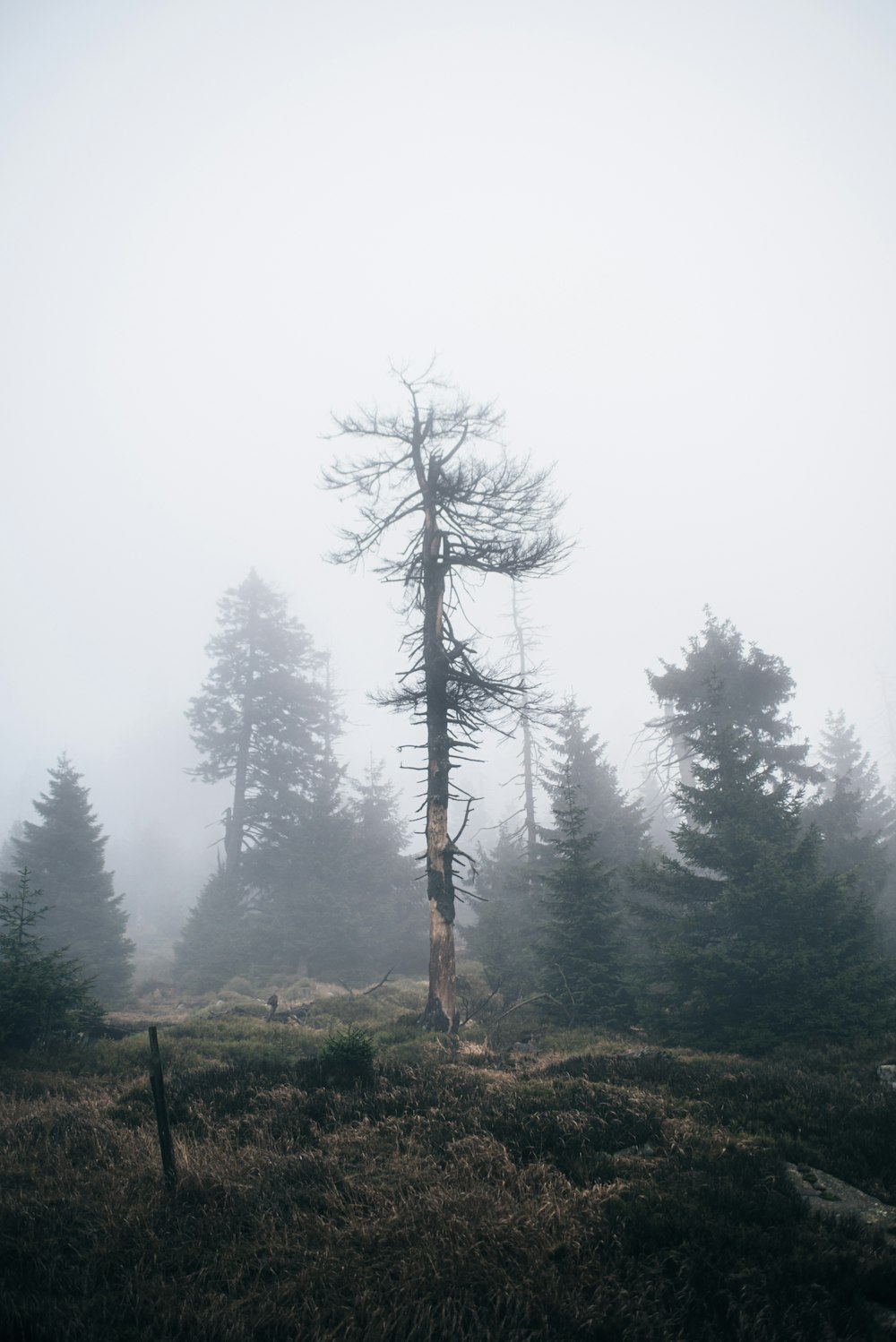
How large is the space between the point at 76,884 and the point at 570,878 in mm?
21089

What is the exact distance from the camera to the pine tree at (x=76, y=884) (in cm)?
2292

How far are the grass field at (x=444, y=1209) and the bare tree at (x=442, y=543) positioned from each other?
5.43 metres

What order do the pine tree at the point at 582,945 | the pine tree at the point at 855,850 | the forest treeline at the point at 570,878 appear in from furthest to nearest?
the pine tree at the point at 855,850 → the pine tree at the point at 582,945 → the forest treeline at the point at 570,878

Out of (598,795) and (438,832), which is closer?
(438,832)

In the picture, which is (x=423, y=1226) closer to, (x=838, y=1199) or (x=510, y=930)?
(x=838, y=1199)

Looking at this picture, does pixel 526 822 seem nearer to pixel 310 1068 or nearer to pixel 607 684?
pixel 310 1068

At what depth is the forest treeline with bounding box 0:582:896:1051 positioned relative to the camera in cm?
1128

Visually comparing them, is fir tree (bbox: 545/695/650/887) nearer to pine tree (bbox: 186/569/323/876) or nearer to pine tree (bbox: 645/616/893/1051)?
pine tree (bbox: 645/616/893/1051)

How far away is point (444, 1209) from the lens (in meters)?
4.71

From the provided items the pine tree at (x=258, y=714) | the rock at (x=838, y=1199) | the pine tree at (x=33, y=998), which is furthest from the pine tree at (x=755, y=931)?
the pine tree at (x=258, y=714)

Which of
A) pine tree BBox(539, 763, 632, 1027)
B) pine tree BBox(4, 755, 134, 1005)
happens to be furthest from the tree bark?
pine tree BBox(4, 755, 134, 1005)

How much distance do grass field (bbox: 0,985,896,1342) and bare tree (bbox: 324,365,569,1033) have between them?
17.8ft

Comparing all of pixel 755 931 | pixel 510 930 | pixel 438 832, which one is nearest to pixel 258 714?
pixel 510 930

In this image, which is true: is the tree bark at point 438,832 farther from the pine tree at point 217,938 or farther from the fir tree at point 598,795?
the pine tree at point 217,938
